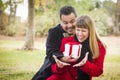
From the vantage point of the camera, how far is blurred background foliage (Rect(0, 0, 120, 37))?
126 inches

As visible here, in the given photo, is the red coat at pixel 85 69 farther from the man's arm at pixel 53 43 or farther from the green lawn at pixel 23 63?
the green lawn at pixel 23 63

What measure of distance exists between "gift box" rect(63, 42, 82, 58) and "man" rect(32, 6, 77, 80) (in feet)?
0.21

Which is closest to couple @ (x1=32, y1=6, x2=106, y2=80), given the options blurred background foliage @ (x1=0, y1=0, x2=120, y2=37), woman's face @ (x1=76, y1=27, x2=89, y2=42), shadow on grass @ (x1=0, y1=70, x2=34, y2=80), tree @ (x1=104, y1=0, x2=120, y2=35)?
woman's face @ (x1=76, y1=27, x2=89, y2=42)

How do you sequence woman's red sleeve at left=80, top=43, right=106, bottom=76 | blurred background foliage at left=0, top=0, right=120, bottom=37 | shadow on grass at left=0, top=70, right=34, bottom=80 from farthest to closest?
1. blurred background foliage at left=0, top=0, right=120, bottom=37
2. shadow on grass at left=0, top=70, right=34, bottom=80
3. woman's red sleeve at left=80, top=43, right=106, bottom=76

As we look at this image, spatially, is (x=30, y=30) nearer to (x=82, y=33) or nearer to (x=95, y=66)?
(x=82, y=33)

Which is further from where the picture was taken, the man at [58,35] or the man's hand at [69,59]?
the man at [58,35]

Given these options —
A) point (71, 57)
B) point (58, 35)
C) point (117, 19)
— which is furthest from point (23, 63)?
point (71, 57)

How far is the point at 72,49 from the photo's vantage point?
7.00 feet

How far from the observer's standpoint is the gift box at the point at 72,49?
6.97 ft

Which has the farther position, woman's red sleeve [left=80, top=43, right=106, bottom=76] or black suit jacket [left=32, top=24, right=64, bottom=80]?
black suit jacket [left=32, top=24, right=64, bottom=80]

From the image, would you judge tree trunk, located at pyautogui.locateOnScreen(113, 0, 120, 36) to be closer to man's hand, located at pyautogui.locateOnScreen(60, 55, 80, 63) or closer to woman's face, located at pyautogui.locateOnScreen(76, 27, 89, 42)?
woman's face, located at pyautogui.locateOnScreen(76, 27, 89, 42)

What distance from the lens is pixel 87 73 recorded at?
7.14 feet

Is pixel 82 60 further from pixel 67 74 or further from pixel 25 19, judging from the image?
pixel 25 19

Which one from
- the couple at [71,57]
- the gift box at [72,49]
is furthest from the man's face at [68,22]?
the gift box at [72,49]
